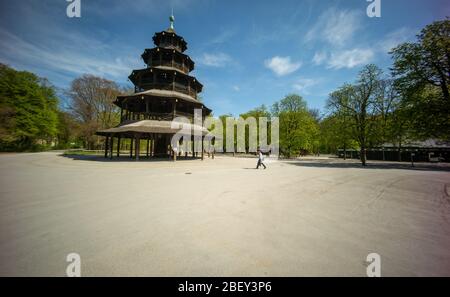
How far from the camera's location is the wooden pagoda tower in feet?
66.0

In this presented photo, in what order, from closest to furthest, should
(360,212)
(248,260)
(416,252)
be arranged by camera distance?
(248,260) → (416,252) → (360,212)

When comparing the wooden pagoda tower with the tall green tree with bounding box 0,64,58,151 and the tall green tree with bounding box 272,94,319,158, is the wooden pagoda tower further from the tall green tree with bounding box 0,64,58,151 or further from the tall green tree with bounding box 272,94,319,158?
the tall green tree with bounding box 0,64,58,151

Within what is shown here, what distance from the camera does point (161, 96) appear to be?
1991 centimetres

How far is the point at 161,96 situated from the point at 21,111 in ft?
111

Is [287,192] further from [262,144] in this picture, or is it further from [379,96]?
[262,144]

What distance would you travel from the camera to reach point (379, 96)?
23.5m

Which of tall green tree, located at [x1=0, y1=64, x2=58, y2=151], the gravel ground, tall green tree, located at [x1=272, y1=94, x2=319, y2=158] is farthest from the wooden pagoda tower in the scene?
tall green tree, located at [x1=0, y1=64, x2=58, y2=151]

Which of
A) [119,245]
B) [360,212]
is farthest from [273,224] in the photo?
[119,245]

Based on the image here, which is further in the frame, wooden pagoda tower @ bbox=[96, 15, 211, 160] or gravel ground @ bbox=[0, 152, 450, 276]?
wooden pagoda tower @ bbox=[96, 15, 211, 160]

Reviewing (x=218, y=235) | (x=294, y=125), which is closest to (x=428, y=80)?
(x=294, y=125)

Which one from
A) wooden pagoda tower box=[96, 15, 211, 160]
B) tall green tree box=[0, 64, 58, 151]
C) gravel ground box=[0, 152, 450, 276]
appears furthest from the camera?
tall green tree box=[0, 64, 58, 151]

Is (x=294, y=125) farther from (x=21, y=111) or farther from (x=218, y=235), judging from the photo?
(x=21, y=111)

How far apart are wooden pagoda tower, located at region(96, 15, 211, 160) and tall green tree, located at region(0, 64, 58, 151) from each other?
23.9m
